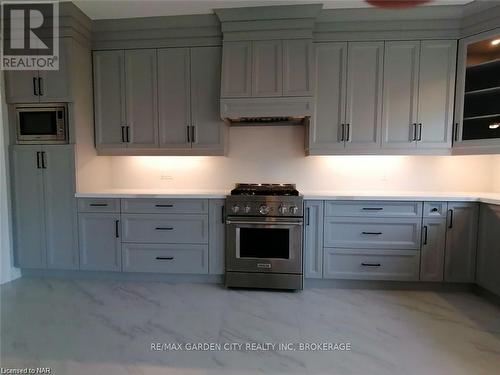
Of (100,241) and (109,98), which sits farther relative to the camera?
(109,98)

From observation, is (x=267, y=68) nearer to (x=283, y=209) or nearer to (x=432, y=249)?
(x=283, y=209)

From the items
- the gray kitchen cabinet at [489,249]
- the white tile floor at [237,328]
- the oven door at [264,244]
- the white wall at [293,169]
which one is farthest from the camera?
the white wall at [293,169]

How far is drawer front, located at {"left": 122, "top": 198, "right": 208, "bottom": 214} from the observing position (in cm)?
270

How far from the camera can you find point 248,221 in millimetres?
2600

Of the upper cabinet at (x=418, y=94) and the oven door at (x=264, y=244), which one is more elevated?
the upper cabinet at (x=418, y=94)

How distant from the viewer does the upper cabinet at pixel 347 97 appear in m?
Answer: 2.71

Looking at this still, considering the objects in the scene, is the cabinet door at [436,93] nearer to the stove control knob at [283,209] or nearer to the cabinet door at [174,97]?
the stove control knob at [283,209]

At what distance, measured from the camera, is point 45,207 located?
2.79 meters

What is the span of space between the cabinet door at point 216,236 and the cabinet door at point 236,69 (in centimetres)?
109

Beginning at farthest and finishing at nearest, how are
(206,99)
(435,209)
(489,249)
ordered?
(206,99), (435,209), (489,249)

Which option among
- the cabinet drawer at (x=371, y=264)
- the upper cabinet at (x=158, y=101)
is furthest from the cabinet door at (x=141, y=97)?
the cabinet drawer at (x=371, y=264)

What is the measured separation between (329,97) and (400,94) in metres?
0.70

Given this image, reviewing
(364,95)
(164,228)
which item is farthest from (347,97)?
(164,228)

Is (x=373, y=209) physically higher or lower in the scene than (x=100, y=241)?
higher
